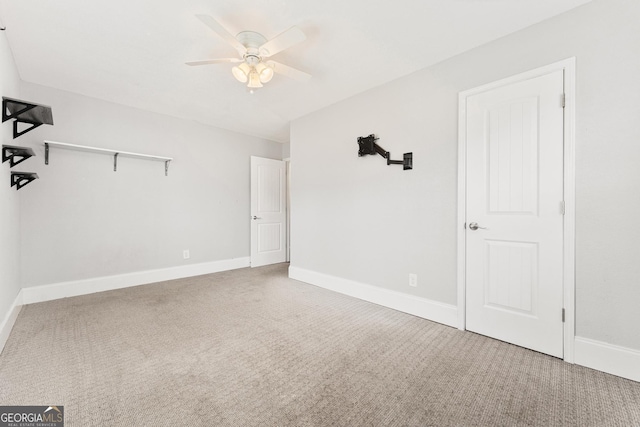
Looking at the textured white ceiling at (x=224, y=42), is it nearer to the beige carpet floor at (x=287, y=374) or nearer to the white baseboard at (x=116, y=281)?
the white baseboard at (x=116, y=281)

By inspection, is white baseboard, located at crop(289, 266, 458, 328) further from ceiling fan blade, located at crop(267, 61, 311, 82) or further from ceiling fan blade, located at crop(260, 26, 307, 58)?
ceiling fan blade, located at crop(260, 26, 307, 58)

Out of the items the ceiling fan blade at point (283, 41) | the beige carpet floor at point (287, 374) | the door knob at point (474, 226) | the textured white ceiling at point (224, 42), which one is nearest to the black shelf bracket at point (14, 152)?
the textured white ceiling at point (224, 42)

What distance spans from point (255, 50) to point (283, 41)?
1.06 feet

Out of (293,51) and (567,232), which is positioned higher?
(293,51)

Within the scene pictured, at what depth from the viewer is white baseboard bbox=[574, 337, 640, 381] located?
5.53ft

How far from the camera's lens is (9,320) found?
7.63ft

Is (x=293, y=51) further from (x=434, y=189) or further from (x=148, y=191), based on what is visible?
(x=148, y=191)

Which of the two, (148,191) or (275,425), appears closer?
(275,425)

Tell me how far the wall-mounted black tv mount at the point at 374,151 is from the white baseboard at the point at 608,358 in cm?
188

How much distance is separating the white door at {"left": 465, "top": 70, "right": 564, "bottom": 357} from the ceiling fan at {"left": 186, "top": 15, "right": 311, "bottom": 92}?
63.4 inches

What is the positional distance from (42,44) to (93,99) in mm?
1185

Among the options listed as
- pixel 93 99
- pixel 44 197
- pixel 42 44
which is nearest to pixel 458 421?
pixel 42 44

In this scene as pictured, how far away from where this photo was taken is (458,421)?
1.37m

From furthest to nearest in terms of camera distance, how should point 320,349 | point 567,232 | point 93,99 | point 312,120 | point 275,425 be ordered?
1. point 312,120
2. point 93,99
3. point 320,349
4. point 567,232
5. point 275,425
